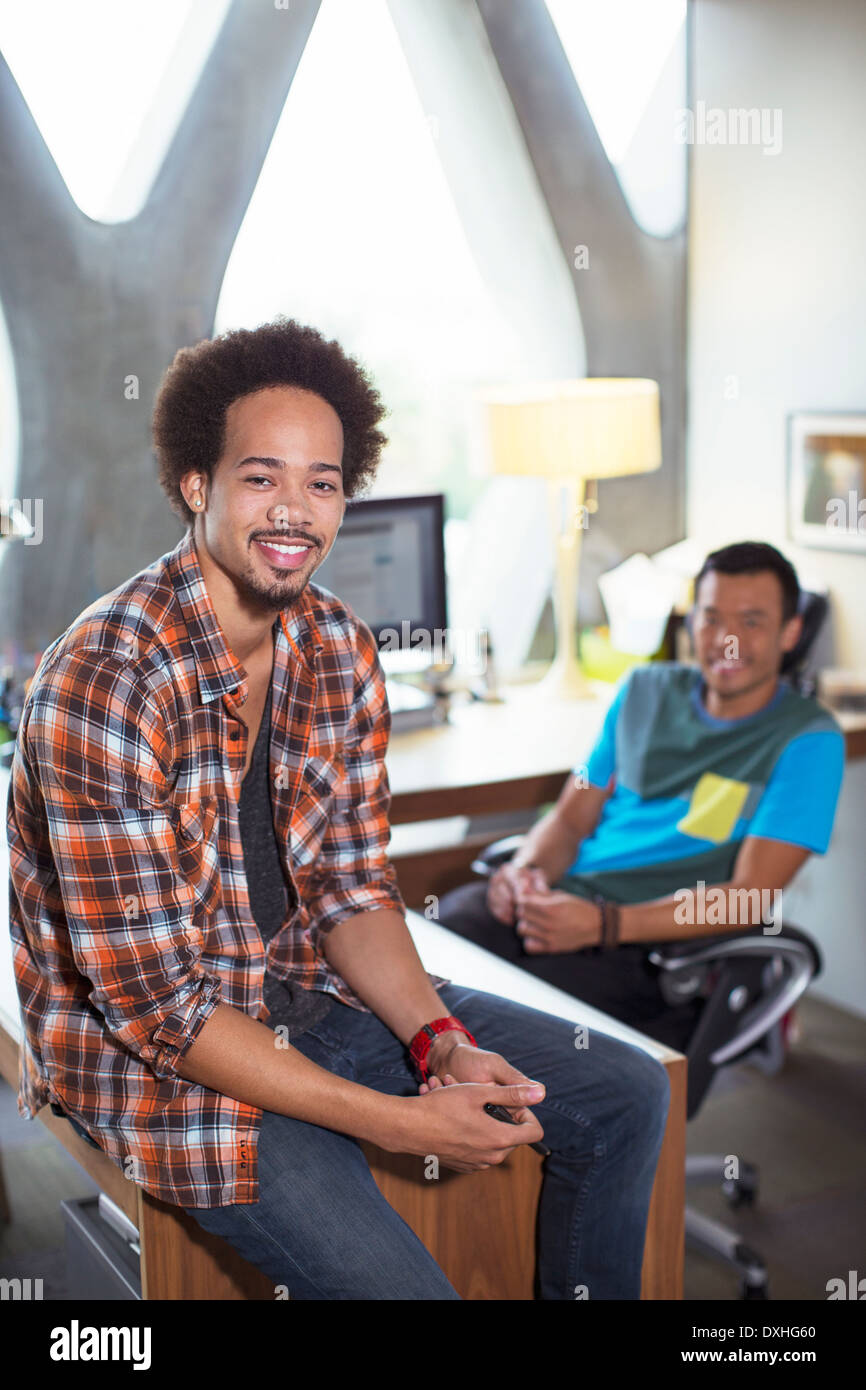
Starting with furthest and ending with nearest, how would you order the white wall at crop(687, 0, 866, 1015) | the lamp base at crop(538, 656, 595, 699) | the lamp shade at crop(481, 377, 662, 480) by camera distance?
the lamp base at crop(538, 656, 595, 699)
the lamp shade at crop(481, 377, 662, 480)
the white wall at crop(687, 0, 866, 1015)

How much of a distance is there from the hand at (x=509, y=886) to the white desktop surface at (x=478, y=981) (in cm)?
29

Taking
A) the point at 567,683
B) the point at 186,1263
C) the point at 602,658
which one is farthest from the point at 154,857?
the point at 602,658

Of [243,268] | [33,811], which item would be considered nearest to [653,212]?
[243,268]

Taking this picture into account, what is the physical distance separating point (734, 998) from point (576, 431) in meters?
1.55

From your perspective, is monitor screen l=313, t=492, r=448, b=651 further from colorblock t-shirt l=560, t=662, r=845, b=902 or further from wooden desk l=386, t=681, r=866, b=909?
colorblock t-shirt l=560, t=662, r=845, b=902

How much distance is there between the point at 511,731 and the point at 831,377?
1098 millimetres

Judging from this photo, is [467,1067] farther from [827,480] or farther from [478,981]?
[827,480]

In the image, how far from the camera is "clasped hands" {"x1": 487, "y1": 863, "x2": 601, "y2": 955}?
230 centimetres

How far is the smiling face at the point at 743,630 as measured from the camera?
2.36 metres

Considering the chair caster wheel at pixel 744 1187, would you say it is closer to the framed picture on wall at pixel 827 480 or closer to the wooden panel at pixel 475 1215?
the wooden panel at pixel 475 1215

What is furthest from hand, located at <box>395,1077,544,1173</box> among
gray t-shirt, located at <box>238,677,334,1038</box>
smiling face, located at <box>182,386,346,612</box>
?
smiling face, located at <box>182,386,346,612</box>

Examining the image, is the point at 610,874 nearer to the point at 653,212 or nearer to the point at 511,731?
the point at 511,731

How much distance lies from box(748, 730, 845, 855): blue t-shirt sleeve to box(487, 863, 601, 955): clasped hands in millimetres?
308
